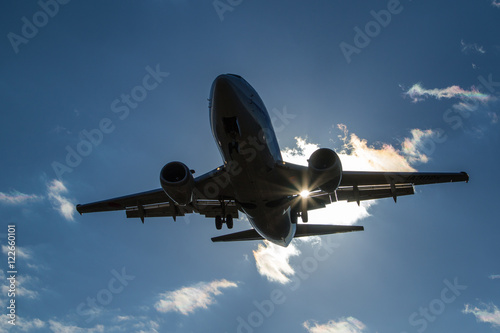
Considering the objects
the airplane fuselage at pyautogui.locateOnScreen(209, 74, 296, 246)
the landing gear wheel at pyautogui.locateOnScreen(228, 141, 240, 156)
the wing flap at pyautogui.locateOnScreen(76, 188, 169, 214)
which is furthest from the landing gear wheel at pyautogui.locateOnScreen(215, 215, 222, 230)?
the landing gear wheel at pyautogui.locateOnScreen(228, 141, 240, 156)

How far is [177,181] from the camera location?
48.0 ft

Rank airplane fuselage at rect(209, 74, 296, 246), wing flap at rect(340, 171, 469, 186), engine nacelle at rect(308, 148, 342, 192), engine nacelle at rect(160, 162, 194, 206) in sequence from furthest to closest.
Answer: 1. wing flap at rect(340, 171, 469, 186)
2. engine nacelle at rect(160, 162, 194, 206)
3. engine nacelle at rect(308, 148, 342, 192)
4. airplane fuselage at rect(209, 74, 296, 246)

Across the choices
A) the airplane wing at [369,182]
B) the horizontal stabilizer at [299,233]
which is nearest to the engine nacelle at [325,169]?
the airplane wing at [369,182]

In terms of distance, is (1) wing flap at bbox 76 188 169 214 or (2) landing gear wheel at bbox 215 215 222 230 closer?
(1) wing flap at bbox 76 188 169 214

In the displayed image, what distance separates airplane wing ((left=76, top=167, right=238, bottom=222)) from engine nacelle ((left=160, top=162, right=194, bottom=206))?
1.90 meters

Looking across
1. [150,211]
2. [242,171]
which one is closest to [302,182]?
[242,171]

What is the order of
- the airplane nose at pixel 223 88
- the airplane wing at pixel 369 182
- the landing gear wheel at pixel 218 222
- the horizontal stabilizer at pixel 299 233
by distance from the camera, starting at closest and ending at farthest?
1. the airplane nose at pixel 223 88
2. the airplane wing at pixel 369 182
3. the landing gear wheel at pixel 218 222
4. the horizontal stabilizer at pixel 299 233

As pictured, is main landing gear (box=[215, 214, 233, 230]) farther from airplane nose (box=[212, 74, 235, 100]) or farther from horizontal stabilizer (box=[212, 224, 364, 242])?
airplane nose (box=[212, 74, 235, 100])

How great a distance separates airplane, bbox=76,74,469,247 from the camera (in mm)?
13719

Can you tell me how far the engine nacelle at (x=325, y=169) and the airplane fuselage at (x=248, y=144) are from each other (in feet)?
6.10

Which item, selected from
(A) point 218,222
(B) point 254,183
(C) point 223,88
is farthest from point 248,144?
(A) point 218,222

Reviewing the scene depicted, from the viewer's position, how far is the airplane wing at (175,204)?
17.0 m

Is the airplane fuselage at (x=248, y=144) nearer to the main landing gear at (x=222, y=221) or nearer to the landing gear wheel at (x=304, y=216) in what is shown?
the landing gear wheel at (x=304, y=216)

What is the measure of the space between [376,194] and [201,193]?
9096mm
